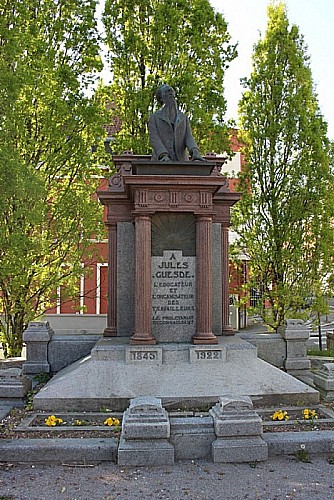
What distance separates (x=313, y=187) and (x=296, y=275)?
257 cm

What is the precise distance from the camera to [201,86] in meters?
15.7

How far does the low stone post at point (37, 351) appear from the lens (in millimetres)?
9984

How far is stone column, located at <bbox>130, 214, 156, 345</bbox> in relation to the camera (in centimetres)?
855

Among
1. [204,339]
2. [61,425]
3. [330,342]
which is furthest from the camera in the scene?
[330,342]

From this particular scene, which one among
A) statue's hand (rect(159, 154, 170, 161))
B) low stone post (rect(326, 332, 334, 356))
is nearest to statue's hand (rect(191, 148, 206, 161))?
statue's hand (rect(159, 154, 170, 161))

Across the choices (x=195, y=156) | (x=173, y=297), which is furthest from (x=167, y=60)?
(x=173, y=297)

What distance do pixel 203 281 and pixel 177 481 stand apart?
3.93 meters

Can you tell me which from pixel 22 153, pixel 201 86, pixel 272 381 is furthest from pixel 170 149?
pixel 201 86

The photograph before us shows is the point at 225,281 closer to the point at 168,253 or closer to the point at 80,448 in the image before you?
the point at 168,253

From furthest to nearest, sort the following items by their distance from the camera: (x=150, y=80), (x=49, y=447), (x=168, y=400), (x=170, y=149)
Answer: (x=150, y=80)
(x=170, y=149)
(x=168, y=400)
(x=49, y=447)

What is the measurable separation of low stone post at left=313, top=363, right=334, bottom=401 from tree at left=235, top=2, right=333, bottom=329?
641 cm

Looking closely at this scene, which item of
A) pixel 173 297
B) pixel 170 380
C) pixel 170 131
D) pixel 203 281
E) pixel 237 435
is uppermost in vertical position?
pixel 170 131

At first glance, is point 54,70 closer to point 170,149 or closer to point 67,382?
point 170,149

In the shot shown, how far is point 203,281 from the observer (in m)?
8.74
